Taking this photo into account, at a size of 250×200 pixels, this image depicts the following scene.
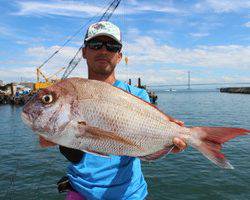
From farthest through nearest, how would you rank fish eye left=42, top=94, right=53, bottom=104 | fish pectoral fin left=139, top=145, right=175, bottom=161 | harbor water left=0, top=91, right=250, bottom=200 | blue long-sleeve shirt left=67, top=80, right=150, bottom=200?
harbor water left=0, top=91, right=250, bottom=200 < blue long-sleeve shirt left=67, top=80, right=150, bottom=200 < fish pectoral fin left=139, top=145, right=175, bottom=161 < fish eye left=42, top=94, right=53, bottom=104

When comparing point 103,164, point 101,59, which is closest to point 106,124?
point 103,164

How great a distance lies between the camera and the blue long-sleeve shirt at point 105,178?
361 cm

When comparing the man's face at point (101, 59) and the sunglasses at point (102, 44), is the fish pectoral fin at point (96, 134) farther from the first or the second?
the sunglasses at point (102, 44)

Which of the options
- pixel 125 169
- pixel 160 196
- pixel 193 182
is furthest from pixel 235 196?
pixel 125 169

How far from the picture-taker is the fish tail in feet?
10.1

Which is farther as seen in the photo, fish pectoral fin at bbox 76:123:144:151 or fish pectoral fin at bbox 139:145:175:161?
fish pectoral fin at bbox 139:145:175:161

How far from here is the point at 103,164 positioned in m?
3.63

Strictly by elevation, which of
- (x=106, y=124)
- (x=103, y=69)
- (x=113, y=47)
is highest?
(x=113, y=47)

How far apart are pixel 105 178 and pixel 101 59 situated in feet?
4.60

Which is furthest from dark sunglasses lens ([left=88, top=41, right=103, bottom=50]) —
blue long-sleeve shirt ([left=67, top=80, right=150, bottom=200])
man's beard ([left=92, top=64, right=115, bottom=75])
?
blue long-sleeve shirt ([left=67, top=80, right=150, bottom=200])

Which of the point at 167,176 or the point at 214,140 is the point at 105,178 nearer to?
the point at 214,140

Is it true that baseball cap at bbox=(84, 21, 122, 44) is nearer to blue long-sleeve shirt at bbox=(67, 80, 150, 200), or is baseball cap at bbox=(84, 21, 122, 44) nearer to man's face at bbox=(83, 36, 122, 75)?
man's face at bbox=(83, 36, 122, 75)

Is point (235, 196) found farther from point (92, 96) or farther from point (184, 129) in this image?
point (92, 96)

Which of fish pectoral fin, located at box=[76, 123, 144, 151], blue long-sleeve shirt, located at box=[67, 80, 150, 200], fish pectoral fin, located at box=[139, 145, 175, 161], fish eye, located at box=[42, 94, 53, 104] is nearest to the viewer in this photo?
fish pectoral fin, located at box=[76, 123, 144, 151]
